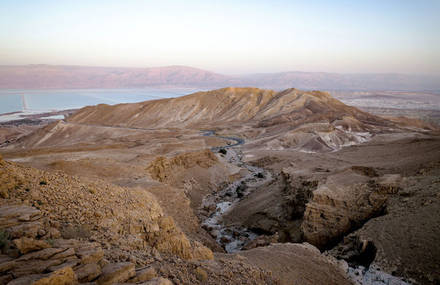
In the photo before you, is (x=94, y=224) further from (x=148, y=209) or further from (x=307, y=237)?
(x=307, y=237)

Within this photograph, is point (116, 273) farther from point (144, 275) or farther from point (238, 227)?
point (238, 227)

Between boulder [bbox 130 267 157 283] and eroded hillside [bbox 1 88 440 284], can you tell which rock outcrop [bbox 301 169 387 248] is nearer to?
eroded hillside [bbox 1 88 440 284]

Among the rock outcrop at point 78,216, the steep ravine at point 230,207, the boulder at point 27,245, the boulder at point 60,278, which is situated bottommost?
the steep ravine at point 230,207

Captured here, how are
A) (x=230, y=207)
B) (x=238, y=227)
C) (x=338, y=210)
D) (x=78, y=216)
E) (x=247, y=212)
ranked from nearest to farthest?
(x=78, y=216)
(x=338, y=210)
(x=238, y=227)
(x=247, y=212)
(x=230, y=207)

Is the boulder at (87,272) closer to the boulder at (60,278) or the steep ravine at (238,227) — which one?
the boulder at (60,278)

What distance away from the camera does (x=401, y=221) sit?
10844 millimetres

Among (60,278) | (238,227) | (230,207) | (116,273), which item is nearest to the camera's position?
(60,278)

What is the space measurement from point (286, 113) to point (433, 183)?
59014 mm

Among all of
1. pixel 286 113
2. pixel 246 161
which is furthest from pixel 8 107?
pixel 246 161

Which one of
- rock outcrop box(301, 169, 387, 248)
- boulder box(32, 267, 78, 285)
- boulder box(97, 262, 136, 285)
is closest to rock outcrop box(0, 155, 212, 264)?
boulder box(32, 267, 78, 285)

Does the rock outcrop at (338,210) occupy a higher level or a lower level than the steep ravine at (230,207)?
higher

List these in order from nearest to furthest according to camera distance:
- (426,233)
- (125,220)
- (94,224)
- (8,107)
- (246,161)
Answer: (94,224)
(125,220)
(426,233)
(246,161)
(8,107)

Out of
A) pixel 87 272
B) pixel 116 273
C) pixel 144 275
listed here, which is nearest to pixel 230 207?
pixel 144 275

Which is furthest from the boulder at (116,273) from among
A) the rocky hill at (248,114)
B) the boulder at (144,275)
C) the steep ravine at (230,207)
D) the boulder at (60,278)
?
the rocky hill at (248,114)
